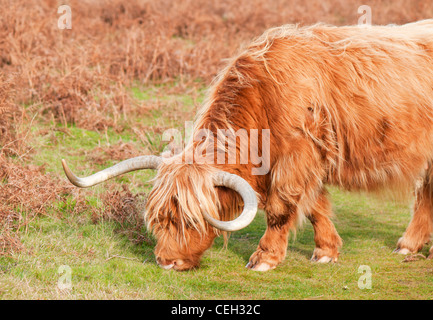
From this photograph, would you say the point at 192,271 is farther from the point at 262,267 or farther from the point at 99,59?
the point at 99,59

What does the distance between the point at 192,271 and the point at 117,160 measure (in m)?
2.59

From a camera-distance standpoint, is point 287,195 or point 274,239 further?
point 274,239

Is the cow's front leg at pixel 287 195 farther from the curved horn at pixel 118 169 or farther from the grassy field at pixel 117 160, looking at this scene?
the curved horn at pixel 118 169

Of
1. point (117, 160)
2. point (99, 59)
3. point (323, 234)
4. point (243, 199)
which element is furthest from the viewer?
point (99, 59)

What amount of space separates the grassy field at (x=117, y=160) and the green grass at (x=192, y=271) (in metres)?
0.01

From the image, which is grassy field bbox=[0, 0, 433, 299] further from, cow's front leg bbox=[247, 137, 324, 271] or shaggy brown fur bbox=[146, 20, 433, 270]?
shaggy brown fur bbox=[146, 20, 433, 270]

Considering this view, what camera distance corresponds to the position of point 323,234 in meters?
5.06

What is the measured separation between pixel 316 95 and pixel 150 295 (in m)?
1.91

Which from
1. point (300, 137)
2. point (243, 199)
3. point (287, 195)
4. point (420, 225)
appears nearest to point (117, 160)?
point (287, 195)

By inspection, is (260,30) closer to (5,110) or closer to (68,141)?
(68,141)

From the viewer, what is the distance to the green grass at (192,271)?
4.11m

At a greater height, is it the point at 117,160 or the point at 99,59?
the point at 99,59

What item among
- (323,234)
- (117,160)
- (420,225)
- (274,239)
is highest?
(117,160)

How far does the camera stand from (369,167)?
472 cm
